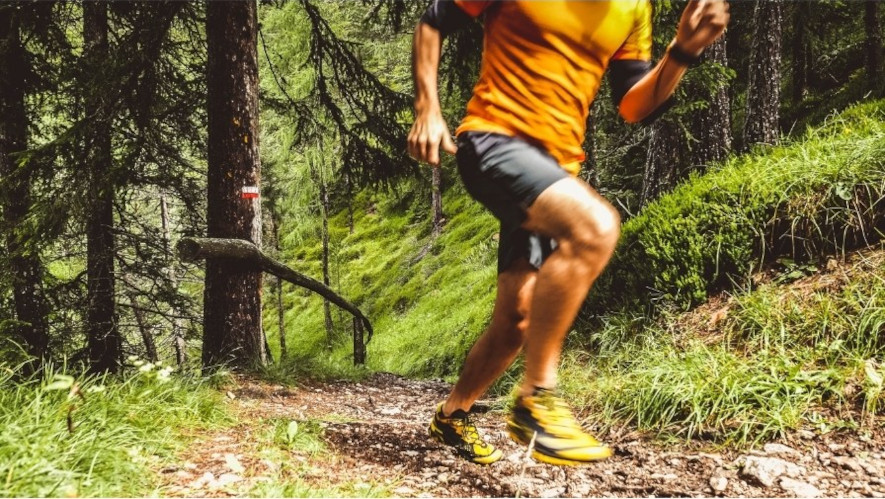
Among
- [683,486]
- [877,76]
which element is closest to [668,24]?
[683,486]

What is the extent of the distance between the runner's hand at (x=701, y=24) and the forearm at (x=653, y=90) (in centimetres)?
8

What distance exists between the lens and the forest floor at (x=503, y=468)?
119 inches

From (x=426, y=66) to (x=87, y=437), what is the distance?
2449 mm

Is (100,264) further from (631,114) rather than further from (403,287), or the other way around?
(403,287)

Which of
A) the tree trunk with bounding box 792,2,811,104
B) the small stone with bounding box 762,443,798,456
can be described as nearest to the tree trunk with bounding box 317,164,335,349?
the tree trunk with bounding box 792,2,811,104

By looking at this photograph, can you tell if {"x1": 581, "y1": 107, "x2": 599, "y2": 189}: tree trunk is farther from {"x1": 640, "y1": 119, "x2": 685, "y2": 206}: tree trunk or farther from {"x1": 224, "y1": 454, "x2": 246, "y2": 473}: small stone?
{"x1": 224, "y1": 454, "x2": 246, "y2": 473}: small stone

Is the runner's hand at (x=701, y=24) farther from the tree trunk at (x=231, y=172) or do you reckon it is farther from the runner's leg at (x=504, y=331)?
the tree trunk at (x=231, y=172)

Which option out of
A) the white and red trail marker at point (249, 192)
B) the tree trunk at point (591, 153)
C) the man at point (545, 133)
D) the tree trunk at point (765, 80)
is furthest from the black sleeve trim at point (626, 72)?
the tree trunk at point (765, 80)

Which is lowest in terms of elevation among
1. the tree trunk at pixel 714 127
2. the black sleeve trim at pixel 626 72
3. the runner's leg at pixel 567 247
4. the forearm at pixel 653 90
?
the runner's leg at pixel 567 247

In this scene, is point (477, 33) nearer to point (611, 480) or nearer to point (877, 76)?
point (611, 480)

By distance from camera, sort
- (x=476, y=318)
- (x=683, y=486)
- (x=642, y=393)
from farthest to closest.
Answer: (x=476, y=318)
(x=642, y=393)
(x=683, y=486)

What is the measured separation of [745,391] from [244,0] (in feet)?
21.0

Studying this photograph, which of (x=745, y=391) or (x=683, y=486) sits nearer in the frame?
(x=683, y=486)

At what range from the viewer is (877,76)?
1038 cm
